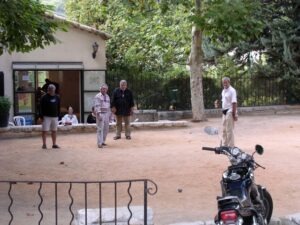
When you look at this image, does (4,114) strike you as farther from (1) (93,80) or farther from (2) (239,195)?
(2) (239,195)

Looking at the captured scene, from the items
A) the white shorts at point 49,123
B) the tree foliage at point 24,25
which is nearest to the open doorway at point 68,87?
the white shorts at point 49,123

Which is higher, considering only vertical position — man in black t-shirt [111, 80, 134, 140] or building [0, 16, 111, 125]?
building [0, 16, 111, 125]

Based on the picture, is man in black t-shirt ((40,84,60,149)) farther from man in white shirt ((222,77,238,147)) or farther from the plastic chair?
the plastic chair

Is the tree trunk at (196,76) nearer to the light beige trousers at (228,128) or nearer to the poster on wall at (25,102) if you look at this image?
the poster on wall at (25,102)

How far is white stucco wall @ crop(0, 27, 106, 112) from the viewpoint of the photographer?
2111 cm

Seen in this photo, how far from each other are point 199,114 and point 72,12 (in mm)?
11946

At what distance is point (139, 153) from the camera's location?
45.6 feet

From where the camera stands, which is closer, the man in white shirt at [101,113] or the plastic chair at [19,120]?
the man in white shirt at [101,113]

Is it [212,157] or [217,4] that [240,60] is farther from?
[212,157]

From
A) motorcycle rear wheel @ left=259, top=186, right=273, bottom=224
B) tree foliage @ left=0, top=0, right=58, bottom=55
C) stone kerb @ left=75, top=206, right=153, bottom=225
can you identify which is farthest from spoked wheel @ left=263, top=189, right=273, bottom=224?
tree foliage @ left=0, top=0, right=58, bottom=55

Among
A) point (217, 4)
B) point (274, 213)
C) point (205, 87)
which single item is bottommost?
point (274, 213)

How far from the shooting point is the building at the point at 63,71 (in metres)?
21.1

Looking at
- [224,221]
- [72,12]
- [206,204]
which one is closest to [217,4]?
[206,204]

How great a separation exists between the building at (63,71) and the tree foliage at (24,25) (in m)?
9.07
